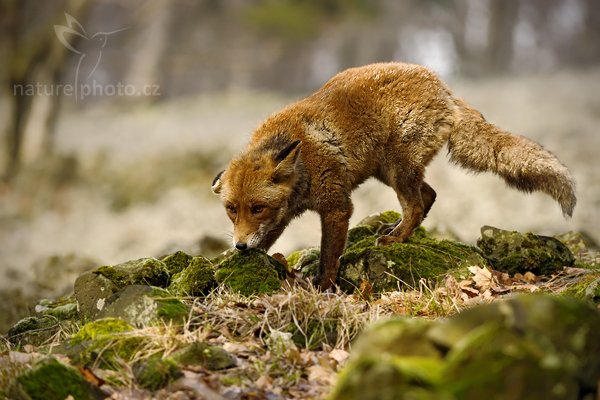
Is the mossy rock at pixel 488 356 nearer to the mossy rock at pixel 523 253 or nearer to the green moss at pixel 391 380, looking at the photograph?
the green moss at pixel 391 380

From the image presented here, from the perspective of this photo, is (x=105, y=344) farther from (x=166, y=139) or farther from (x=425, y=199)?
(x=166, y=139)

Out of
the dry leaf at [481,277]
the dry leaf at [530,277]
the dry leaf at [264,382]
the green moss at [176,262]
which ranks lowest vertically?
the dry leaf at [264,382]

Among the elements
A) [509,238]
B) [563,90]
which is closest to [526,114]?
[563,90]

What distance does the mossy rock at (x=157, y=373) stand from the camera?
482 centimetres

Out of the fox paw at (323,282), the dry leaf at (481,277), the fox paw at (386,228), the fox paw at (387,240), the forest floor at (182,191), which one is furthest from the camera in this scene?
the forest floor at (182,191)

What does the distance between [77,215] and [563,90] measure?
55.2 feet

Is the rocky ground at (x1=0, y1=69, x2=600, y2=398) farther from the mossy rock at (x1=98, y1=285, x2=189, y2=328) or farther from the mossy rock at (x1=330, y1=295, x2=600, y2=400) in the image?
the mossy rock at (x1=330, y1=295, x2=600, y2=400)

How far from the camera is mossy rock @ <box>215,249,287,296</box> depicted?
671 cm

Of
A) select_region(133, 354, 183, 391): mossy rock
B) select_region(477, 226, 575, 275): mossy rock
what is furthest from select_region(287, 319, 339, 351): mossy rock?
select_region(477, 226, 575, 275): mossy rock

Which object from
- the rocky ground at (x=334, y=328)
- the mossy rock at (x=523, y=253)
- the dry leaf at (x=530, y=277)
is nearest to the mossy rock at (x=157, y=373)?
the rocky ground at (x=334, y=328)

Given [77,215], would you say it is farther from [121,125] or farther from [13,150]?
[121,125]

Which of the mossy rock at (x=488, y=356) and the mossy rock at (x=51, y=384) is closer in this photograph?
the mossy rock at (x=488, y=356)

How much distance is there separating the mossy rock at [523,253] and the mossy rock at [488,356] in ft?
12.4

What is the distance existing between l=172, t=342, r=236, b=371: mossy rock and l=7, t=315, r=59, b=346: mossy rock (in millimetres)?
2068
